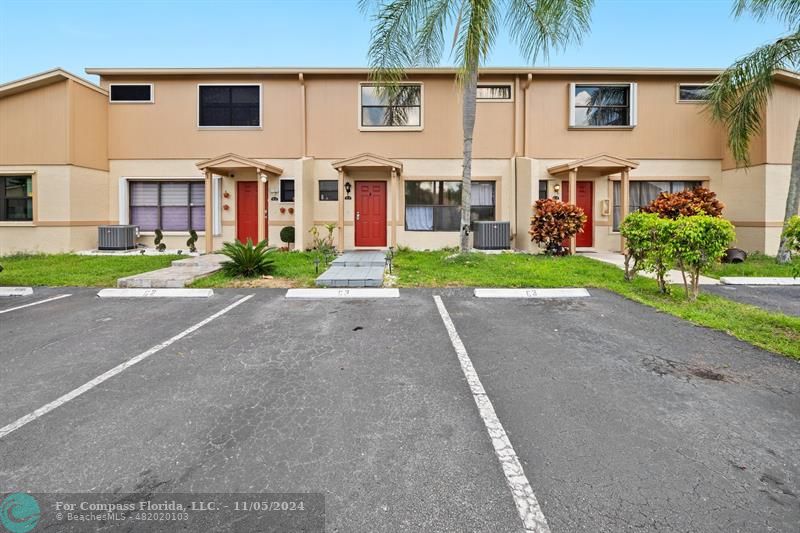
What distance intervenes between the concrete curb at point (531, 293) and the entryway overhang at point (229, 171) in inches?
336

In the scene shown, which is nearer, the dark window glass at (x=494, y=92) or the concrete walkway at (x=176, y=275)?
the concrete walkway at (x=176, y=275)

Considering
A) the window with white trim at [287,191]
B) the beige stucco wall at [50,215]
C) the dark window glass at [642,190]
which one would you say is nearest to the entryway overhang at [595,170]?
the dark window glass at [642,190]

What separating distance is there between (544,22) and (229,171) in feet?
34.3

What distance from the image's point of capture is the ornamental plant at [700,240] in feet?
20.4

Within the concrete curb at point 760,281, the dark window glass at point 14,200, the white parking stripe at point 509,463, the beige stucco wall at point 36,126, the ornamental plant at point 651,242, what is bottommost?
the white parking stripe at point 509,463

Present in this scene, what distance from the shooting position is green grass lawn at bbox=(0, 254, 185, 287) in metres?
8.24

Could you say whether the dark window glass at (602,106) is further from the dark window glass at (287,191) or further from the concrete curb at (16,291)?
the concrete curb at (16,291)

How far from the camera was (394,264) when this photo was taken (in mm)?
10539

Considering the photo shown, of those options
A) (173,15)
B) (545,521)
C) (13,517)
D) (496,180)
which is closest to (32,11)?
(173,15)

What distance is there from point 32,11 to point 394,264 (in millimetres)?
19541

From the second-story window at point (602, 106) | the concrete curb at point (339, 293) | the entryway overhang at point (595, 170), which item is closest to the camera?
the concrete curb at point (339, 293)

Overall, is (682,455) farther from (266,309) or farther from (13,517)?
(266,309)

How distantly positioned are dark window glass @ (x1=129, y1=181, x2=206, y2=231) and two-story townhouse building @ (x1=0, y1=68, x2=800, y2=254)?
36mm

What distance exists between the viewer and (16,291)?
745cm
